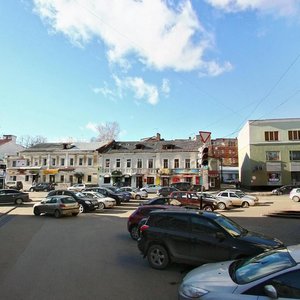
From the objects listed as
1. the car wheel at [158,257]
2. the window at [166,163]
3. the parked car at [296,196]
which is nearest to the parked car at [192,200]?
the parked car at [296,196]

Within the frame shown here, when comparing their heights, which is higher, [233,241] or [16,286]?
[233,241]

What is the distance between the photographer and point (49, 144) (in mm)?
66000

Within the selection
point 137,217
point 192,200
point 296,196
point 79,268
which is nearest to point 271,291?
point 79,268

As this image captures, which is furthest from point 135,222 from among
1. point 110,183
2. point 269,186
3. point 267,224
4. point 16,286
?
point 110,183

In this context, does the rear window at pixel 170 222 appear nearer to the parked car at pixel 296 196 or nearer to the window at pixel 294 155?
the parked car at pixel 296 196

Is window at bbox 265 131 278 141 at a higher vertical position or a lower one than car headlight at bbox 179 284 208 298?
higher

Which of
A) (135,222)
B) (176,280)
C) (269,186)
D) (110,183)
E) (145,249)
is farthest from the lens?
(110,183)

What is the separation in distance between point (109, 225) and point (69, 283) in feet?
34.0

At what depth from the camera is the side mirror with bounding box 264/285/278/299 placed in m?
3.79

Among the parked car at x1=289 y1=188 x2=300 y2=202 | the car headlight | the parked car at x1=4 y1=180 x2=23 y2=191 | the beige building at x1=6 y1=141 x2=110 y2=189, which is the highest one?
the beige building at x1=6 y1=141 x2=110 y2=189

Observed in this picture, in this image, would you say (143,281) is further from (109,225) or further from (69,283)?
(109,225)

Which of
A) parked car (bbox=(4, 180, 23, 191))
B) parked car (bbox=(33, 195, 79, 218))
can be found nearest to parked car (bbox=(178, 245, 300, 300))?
parked car (bbox=(33, 195, 79, 218))

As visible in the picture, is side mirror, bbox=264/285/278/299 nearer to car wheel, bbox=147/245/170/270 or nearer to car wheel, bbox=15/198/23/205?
car wheel, bbox=147/245/170/270

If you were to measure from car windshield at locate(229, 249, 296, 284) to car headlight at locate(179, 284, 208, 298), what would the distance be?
48 centimetres
